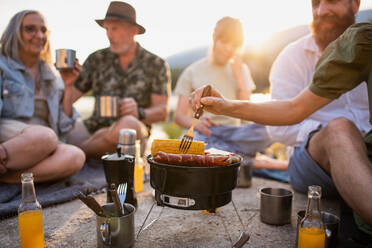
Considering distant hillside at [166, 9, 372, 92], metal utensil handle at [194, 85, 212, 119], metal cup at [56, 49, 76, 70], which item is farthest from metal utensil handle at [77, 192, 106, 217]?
distant hillside at [166, 9, 372, 92]

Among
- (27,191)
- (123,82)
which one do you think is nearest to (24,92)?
(123,82)

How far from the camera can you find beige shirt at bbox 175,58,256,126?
13.4ft

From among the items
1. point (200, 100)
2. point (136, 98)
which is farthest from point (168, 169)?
point (136, 98)

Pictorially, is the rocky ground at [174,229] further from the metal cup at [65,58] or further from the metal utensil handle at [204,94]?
the metal cup at [65,58]

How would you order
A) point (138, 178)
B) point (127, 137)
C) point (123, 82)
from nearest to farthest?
point (127, 137) < point (138, 178) < point (123, 82)

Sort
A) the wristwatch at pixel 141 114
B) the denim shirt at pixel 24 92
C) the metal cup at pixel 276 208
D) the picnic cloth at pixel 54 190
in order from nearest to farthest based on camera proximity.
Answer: the metal cup at pixel 276 208, the picnic cloth at pixel 54 190, the denim shirt at pixel 24 92, the wristwatch at pixel 141 114

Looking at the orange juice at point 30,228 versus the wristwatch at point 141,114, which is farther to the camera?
the wristwatch at point 141,114

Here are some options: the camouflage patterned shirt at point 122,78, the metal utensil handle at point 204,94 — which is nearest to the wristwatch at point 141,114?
the camouflage patterned shirt at point 122,78

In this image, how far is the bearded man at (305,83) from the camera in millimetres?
2494

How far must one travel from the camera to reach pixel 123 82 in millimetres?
4035

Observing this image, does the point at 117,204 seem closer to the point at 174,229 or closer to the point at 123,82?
the point at 174,229

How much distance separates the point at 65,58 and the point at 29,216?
1696 millimetres

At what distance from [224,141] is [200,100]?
172 centimetres

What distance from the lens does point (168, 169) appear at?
5.66ft
